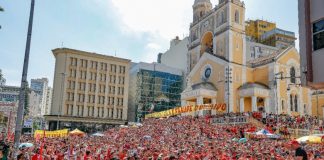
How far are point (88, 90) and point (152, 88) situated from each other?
17.5 metres

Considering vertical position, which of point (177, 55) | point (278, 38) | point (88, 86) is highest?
point (278, 38)

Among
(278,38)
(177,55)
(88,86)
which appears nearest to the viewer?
(88,86)

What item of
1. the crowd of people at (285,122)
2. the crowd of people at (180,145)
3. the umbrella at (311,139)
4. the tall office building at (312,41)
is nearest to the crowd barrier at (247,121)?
the crowd of people at (285,122)

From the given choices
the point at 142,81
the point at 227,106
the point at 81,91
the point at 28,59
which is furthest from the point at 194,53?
the point at 28,59

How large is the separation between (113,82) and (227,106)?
35.8m

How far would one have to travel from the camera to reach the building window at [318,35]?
1328cm

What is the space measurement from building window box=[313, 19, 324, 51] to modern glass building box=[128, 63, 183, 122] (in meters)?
71.0

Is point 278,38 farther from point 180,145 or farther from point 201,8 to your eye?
point 180,145

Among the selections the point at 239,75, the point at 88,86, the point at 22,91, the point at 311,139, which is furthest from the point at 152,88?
the point at 22,91

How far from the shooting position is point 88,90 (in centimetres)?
7800

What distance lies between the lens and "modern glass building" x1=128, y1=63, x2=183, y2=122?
8575 cm

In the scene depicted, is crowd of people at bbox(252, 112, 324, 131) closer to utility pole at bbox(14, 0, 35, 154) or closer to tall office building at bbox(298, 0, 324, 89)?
tall office building at bbox(298, 0, 324, 89)

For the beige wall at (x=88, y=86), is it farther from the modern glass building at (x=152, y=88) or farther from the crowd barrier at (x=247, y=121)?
the crowd barrier at (x=247, y=121)

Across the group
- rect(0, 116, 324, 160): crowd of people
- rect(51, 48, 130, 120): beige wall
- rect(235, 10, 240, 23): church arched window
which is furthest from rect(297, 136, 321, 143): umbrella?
rect(51, 48, 130, 120): beige wall
